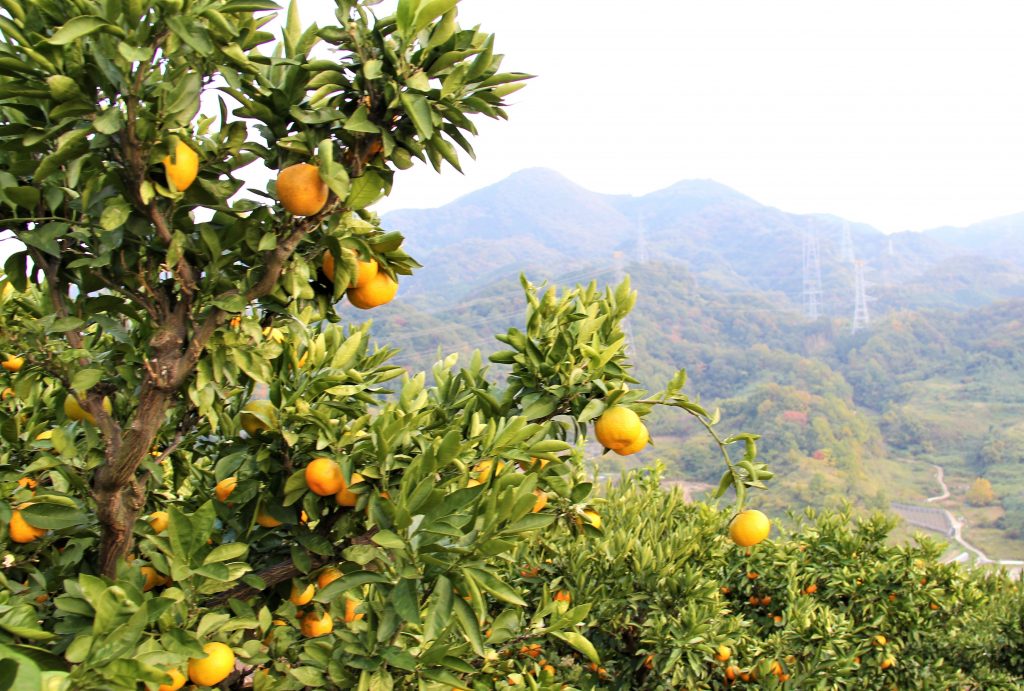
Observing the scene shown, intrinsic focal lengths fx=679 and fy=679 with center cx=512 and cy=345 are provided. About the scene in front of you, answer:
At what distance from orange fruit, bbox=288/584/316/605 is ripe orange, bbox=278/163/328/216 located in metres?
0.93

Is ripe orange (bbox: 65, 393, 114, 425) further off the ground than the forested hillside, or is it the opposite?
ripe orange (bbox: 65, 393, 114, 425)

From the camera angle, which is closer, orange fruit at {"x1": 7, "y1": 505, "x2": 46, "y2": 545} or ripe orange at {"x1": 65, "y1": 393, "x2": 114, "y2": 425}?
orange fruit at {"x1": 7, "y1": 505, "x2": 46, "y2": 545}

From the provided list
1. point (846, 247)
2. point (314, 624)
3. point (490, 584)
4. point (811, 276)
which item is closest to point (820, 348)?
point (811, 276)

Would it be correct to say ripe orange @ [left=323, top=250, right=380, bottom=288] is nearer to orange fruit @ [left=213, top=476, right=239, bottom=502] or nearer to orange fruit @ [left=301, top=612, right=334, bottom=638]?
orange fruit @ [left=213, top=476, right=239, bottom=502]

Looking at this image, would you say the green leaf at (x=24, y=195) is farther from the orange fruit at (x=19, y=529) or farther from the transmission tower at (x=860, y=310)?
the transmission tower at (x=860, y=310)

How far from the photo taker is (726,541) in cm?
467

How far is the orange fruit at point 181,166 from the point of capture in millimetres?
1257

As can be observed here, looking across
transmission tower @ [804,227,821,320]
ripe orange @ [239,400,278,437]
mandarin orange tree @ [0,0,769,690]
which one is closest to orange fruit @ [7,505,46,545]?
mandarin orange tree @ [0,0,769,690]

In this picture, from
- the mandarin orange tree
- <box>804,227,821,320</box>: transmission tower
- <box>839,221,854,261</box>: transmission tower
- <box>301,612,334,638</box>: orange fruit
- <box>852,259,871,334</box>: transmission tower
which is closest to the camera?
the mandarin orange tree

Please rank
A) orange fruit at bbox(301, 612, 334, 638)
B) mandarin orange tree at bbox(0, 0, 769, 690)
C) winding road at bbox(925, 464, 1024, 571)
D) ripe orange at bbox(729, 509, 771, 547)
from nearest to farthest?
mandarin orange tree at bbox(0, 0, 769, 690), orange fruit at bbox(301, 612, 334, 638), ripe orange at bbox(729, 509, 771, 547), winding road at bbox(925, 464, 1024, 571)

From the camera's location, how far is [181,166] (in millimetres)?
1272

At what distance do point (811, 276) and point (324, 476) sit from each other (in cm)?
12695

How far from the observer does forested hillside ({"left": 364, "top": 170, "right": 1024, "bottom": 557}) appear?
43.6 meters

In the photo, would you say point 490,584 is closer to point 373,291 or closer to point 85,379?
point 373,291
